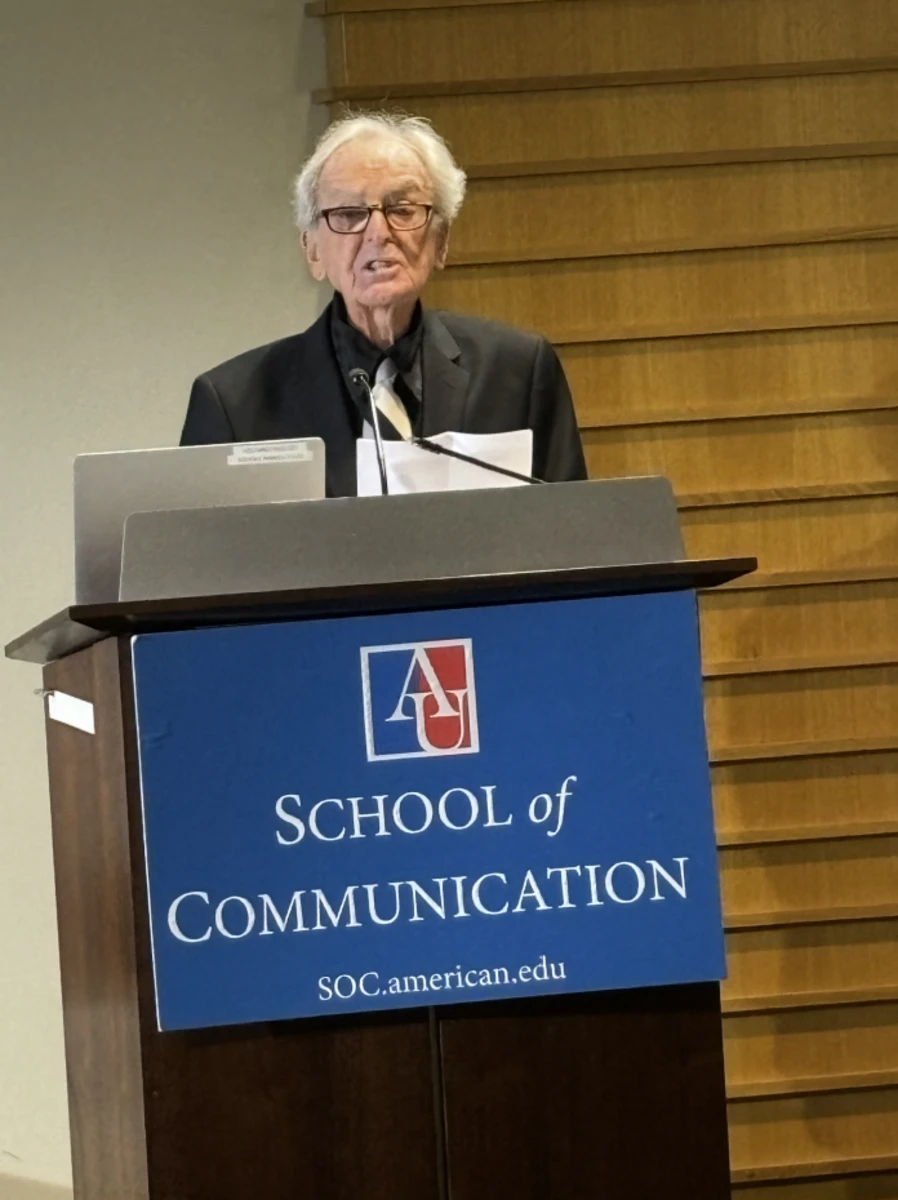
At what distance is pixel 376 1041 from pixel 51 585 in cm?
216

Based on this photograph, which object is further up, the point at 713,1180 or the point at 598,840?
the point at 598,840

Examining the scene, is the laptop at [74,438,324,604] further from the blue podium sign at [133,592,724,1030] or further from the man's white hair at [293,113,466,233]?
the man's white hair at [293,113,466,233]

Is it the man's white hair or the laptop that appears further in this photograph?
the man's white hair

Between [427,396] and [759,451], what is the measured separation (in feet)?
3.90

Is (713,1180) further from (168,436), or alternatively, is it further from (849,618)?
(168,436)

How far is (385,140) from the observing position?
2.56 m

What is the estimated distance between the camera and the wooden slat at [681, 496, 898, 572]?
3.51 m

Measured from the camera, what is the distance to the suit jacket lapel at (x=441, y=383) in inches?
101

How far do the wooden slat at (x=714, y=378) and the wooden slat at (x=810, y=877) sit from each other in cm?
94

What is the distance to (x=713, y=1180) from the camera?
1.63 meters

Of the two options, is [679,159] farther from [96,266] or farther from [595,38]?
[96,266]

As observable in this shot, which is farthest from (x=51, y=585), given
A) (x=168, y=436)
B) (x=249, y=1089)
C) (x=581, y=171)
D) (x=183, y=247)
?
(x=249, y=1089)

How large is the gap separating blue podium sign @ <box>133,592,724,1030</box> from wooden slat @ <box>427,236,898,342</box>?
79.2 inches

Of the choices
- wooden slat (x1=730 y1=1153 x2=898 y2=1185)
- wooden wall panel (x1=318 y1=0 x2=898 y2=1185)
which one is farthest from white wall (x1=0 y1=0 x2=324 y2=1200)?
wooden slat (x1=730 y1=1153 x2=898 y2=1185)
